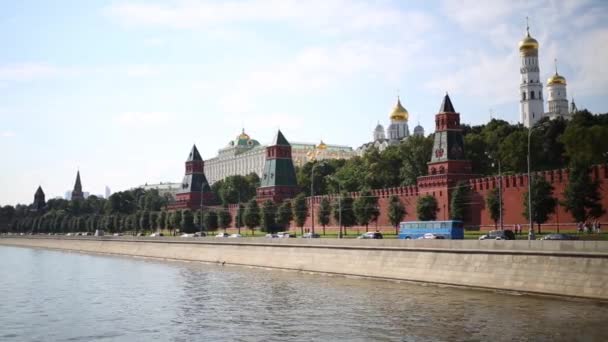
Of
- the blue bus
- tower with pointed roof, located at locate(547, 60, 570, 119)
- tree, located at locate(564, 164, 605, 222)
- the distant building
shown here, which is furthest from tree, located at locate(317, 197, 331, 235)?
the distant building

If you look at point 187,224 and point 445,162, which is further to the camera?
point 187,224

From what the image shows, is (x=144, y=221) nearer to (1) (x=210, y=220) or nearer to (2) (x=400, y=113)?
(1) (x=210, y=220)

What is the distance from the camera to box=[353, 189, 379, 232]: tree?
66.4 metres

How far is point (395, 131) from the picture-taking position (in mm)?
148625

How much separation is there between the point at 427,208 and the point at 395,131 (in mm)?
88168

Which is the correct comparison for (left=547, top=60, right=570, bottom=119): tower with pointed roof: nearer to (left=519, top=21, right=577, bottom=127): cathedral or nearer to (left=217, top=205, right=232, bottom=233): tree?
(left=519, top=21, right=577, bottom=127): cathedral

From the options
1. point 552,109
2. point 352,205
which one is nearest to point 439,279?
point 352,205

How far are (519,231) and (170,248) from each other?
1222 inches

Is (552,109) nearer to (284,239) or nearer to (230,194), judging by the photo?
(230,194)

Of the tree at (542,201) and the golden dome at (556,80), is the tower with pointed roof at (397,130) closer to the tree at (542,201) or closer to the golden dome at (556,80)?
the golden dome at (556,80)

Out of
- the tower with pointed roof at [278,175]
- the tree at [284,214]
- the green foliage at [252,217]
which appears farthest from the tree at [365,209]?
the tower with pointed roof at [278,175]

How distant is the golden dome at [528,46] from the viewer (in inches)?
4432

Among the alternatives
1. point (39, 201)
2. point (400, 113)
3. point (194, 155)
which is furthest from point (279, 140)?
point (39, 201)

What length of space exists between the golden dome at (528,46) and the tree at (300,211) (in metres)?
55.9
